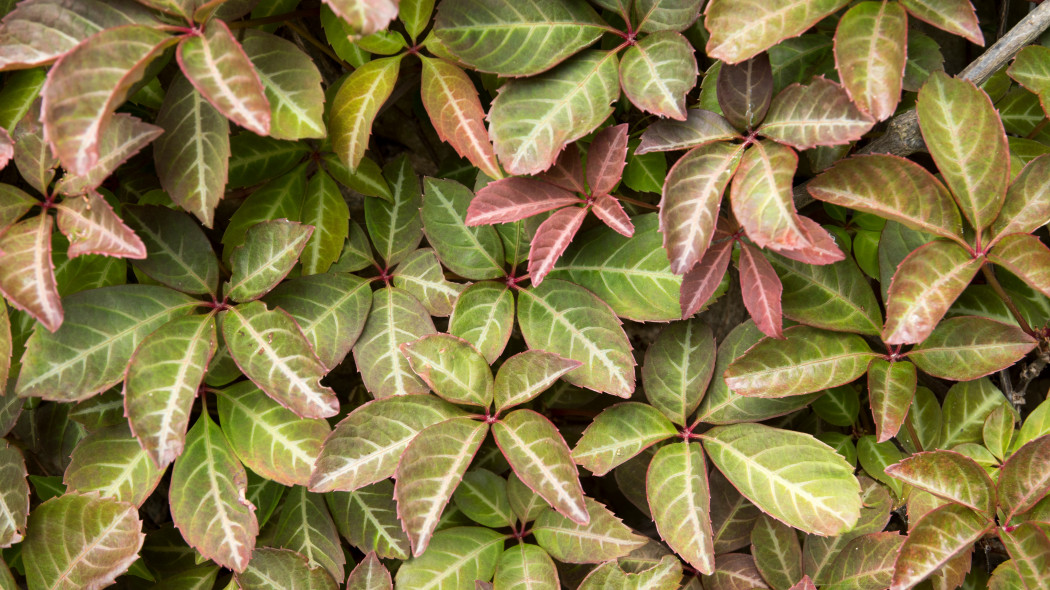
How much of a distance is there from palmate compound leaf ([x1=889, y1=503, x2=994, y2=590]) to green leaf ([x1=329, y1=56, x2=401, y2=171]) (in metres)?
1.16

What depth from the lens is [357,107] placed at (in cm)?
120

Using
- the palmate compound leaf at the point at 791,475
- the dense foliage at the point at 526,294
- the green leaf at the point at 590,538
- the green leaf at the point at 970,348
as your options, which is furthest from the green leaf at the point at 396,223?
the green leaf at the point at 970,348

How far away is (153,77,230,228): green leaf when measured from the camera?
1.13 meters

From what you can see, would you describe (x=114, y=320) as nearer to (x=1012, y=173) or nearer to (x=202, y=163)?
(x=202, y=163)

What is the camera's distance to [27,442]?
1.43 m

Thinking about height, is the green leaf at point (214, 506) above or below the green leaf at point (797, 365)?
below

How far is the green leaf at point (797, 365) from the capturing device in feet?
4.05

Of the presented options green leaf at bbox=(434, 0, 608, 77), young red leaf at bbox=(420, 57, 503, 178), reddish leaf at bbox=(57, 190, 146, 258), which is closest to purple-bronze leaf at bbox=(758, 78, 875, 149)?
green leaf at bbox=(434, 0, 608, 77)

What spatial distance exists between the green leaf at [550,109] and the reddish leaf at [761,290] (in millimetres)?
355

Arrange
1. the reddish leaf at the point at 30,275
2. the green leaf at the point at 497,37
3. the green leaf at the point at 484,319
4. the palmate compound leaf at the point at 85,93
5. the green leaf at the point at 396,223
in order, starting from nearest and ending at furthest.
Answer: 1. the palmate compound leaf at the point at 85,93
2. the reddish leaf at the point at 30,275
3. the green leaf at the point at 497,37
4. the green leaf at the point at 484,319
5. the green leaf at the point at 396,223

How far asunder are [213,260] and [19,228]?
0.29 metres

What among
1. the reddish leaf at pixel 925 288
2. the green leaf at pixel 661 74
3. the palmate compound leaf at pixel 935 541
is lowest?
the palmate compound leaf at pixel 935 541

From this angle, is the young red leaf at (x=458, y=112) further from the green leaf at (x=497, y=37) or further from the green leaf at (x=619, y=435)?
the green leaf at (x=619, y=435)

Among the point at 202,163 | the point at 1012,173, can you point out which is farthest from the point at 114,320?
the point at 1012,173
